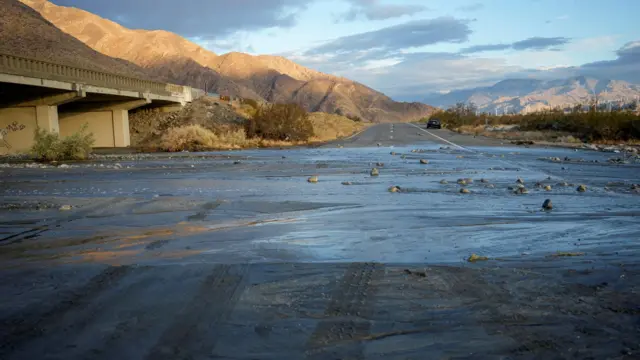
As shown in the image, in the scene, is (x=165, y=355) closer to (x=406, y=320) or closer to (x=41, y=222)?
(x=406, y=320)

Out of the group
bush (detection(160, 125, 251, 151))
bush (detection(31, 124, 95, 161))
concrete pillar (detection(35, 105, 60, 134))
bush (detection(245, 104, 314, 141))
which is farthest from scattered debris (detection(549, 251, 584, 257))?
bush (detection(245, 104, 314, 141))

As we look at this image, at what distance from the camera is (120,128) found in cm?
4688

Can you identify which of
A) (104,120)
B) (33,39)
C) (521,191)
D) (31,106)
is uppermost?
(33,39)

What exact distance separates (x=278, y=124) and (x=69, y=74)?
14.5 meters

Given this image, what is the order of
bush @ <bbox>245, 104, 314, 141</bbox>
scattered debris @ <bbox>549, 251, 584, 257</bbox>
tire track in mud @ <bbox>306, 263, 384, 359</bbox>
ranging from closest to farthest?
tire track in mud @ <bbox>306, 263, 384, 359</bbox> < scattered debris @ <bbox>549, 251, 584, 257</bbox> < bush @ <bbox>245, 104, 314, 141</bbox>

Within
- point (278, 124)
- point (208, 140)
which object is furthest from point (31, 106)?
point (278, 124)

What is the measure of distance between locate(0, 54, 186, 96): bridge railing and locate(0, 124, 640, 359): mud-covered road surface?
22.2 m

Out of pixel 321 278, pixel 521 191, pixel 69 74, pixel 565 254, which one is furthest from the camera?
pixel 69 74

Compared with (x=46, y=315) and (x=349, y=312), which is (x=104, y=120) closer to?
(x=46, y=315)

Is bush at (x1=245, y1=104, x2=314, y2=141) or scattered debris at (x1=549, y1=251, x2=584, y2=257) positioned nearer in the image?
scattered debris at (x1=549, y1=251, x2=584, y2=257)

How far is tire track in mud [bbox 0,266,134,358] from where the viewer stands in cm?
415

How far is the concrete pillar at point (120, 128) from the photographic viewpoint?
4644 centimetres

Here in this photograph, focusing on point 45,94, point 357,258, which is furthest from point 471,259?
point 45,94

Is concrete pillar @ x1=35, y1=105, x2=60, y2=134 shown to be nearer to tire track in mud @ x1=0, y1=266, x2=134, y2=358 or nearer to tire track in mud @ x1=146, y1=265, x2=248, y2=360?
tire track in mud @ x1=0, y1=266, x2=134, y2=358
